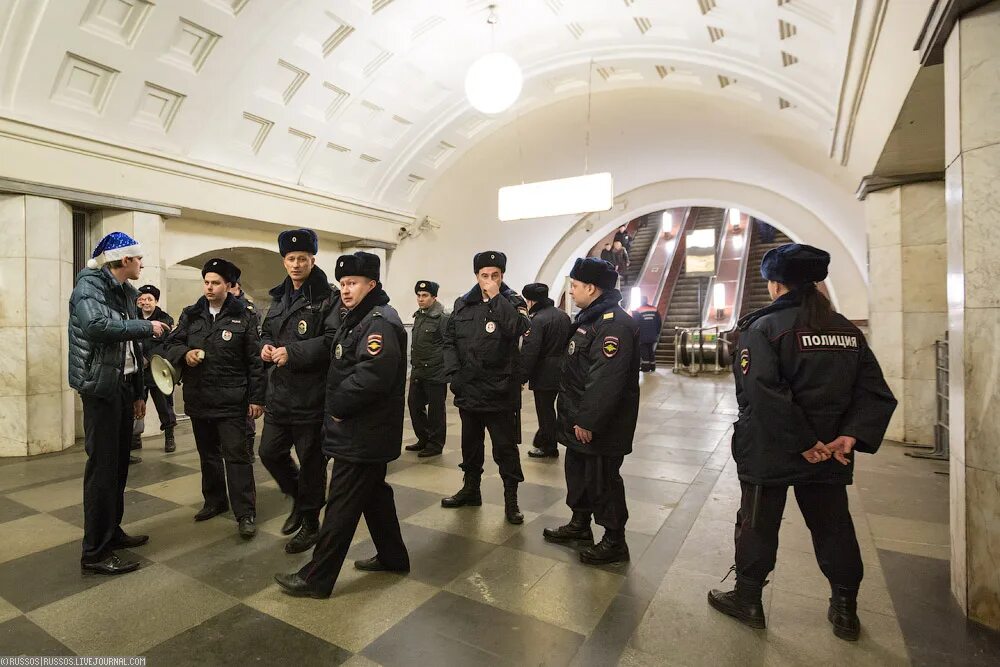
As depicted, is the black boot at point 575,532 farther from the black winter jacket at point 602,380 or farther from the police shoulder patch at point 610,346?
the police shoulder patch at point 610,346

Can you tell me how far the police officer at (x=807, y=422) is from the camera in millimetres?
2342

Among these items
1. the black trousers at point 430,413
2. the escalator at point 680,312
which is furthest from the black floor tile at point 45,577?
the escalator at point 680,312

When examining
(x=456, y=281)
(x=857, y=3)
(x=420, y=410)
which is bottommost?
(x=420, y=410)

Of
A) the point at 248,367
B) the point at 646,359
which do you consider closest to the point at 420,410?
the point at 248,367

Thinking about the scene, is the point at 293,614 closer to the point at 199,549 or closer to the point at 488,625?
the point at 488,625

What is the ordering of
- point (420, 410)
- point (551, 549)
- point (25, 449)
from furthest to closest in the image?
point (420, 410), point (25, 449), point (551, 549)

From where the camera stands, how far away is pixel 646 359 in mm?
14438

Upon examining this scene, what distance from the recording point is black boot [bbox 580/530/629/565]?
3084mm

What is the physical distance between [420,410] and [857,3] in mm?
5445

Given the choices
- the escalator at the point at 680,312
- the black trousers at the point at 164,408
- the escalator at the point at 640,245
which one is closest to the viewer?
the black trousers at the point at 164,408

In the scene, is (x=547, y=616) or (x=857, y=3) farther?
(x=857, y=3)

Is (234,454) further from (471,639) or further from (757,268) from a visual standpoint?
(757,268)

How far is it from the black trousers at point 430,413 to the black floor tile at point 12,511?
3.29 meters

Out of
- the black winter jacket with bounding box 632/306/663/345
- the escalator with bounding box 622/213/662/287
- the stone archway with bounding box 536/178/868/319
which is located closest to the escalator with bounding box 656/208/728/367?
the escalator with bounding box 622/213/662/287
